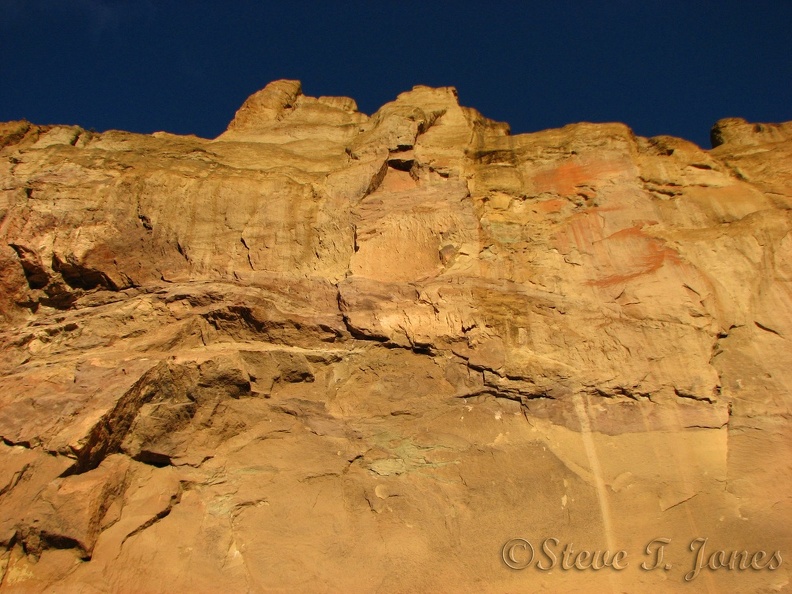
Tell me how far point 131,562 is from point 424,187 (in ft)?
26.1

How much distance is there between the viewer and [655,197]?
11141 mm

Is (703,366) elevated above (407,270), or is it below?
below

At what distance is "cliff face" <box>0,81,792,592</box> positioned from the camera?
283 inches

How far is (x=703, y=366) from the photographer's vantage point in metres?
8.52

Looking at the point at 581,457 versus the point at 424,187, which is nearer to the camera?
the point at 581,457

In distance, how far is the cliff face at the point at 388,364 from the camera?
7.18m

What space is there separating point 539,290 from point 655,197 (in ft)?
11.8

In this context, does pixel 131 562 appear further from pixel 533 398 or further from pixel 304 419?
pixel 533 398

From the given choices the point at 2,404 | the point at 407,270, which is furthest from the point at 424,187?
the point at 2,404

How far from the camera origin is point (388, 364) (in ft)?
29.0

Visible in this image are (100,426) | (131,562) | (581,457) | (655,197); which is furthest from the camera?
(655,197)

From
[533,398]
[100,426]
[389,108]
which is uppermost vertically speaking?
[389,108]

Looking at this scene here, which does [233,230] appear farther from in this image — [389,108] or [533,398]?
[533,398]

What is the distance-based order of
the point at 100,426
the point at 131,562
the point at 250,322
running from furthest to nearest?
the point at 250,322
the point at 100,426
the point at 131,562
